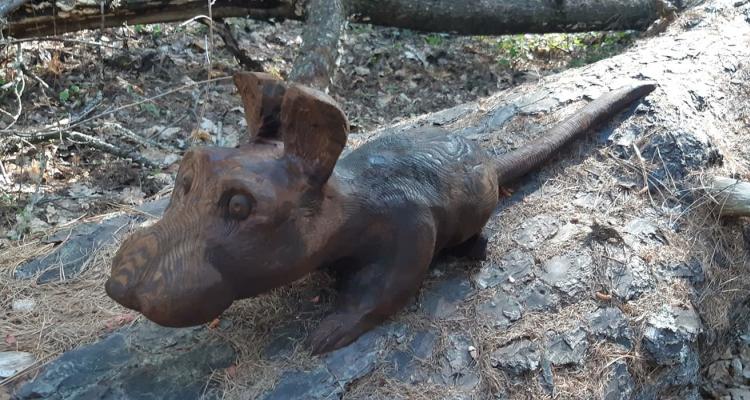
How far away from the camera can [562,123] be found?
3.65 meters

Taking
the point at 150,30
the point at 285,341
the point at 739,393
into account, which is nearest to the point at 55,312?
the point at 285,341

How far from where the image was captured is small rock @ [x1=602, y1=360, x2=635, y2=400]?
2699mm

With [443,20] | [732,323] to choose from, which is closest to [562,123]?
[732,323]

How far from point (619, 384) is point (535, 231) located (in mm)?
824

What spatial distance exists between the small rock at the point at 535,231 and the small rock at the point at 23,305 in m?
2.20

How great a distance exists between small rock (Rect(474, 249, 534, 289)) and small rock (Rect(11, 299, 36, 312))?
76.4 inches

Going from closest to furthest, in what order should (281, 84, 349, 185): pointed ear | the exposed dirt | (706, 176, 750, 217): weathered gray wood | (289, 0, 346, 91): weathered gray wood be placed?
(281, 84, 349, 185): pointed ear → (706, 176, 750, 217): weathered gray wood → the exposed dirt → (289, 0, 346, 91): weathered gray wood

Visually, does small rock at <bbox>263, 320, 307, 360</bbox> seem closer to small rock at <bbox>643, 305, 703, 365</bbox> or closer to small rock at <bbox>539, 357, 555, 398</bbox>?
small rock at <bbox>539, 357, 555, 398</bbox>

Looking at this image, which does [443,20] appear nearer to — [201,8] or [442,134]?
[201,8]

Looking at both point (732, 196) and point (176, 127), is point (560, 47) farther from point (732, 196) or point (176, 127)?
point (176, 127)

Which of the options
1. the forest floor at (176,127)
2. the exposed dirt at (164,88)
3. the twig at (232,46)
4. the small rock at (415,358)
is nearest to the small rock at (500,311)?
the forest floor at (176,127)

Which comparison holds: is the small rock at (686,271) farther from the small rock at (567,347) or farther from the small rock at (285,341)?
the small rock at (285,341)

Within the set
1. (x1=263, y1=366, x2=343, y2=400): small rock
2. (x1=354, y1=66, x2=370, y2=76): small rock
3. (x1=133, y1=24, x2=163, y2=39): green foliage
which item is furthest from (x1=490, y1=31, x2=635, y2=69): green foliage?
(x1=263, y1=366, x2=343, y2=400): small rock

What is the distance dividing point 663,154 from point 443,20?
10.3 feet
